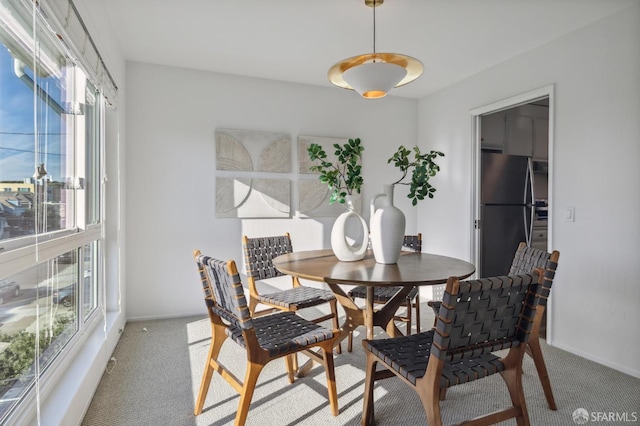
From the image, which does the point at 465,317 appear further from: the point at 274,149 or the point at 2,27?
the point at 274,149

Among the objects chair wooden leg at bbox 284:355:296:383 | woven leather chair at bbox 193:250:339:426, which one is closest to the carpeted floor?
chair wooden leg at bbox 284:355:296:383

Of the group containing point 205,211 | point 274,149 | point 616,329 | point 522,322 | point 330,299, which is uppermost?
point 274,149

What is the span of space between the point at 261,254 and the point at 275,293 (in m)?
0.32

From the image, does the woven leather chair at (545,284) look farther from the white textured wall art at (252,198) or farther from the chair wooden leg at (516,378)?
the white textured wall art at (252,198)

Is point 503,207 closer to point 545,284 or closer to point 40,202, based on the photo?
point 545,284

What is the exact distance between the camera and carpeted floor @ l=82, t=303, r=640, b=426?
192 cm

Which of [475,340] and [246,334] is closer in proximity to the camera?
[475,340]

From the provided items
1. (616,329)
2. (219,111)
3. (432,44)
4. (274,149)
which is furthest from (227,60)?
(616,329)

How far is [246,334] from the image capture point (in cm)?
160

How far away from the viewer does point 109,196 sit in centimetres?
299

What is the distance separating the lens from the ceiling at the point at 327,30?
2.51 meters

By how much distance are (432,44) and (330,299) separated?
7.26ft

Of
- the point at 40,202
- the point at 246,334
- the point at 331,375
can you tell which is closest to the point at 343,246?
the point at 331,375

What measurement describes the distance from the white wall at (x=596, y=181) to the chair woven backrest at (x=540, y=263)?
31.0 inches
